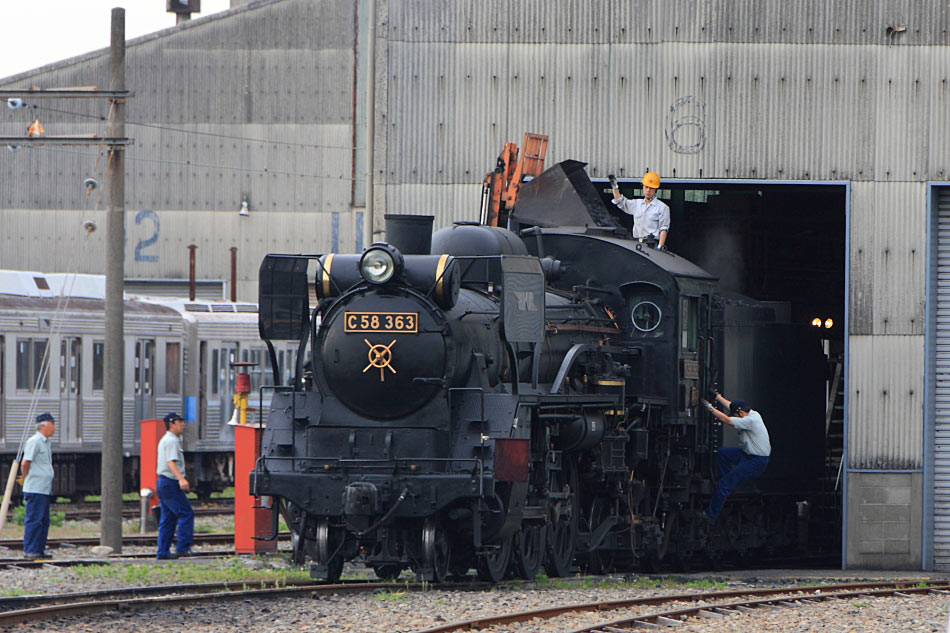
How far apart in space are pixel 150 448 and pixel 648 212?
6654mm

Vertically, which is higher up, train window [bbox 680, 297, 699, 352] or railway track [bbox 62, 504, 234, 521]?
train window [bbox 680, 297, 699, 352]

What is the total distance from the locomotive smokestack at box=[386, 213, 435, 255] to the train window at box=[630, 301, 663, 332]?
110 inches

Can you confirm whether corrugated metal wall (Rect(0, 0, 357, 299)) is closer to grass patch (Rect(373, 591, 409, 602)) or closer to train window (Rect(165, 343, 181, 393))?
train window (Rect(165, 343, 181, 393))

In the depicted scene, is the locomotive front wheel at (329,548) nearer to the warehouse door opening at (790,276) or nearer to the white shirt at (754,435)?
the white shirt at (754,435)

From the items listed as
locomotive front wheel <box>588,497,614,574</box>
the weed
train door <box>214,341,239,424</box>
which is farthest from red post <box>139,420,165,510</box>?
train door <box>214,341,239,424</box>

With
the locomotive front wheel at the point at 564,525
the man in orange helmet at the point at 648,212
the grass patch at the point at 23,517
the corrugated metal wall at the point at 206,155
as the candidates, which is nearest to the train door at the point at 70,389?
the grass patch at the point at 23,517

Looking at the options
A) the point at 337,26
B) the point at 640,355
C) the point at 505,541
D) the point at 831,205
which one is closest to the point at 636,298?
the point at 640,355

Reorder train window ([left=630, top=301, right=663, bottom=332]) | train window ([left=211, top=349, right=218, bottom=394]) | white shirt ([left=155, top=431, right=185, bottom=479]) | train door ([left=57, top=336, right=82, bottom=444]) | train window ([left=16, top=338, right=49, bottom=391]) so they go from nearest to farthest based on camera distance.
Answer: train window ([left=630, top=301, right=663, bottom=332]) → white shirt ([left=155, top=431, right=185, bottom=479]) → train window ([left=16, top=338, right=49, bottom=391]) → train door ([left=57, top=336, right=82, bottom=444]) → train window ([left=211, top=349, right=218, bottom=394])

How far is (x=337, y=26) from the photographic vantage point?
38562mm

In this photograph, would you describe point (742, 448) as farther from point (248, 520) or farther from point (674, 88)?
point (248, 520)

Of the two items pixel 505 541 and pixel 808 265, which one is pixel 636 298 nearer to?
pixel 505 541

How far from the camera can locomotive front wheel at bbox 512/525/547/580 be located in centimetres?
1319

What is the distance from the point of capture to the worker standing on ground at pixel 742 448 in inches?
626

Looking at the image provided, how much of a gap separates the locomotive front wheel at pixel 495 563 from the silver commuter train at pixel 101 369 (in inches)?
384
